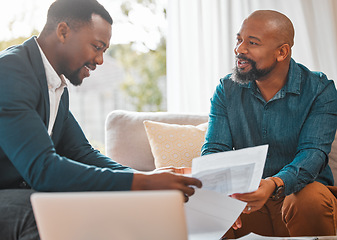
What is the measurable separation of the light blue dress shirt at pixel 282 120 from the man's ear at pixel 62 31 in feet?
2.56

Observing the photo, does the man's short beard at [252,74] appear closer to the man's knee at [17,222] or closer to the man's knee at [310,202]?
the man's knee at [310,202]

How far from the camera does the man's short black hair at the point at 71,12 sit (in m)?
1.41

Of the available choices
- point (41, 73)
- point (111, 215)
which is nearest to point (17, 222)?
point (111, 215)

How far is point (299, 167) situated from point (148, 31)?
11.0 ft

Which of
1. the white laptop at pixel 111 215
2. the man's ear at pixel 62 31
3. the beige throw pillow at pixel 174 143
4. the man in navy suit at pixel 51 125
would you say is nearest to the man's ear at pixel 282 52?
the beige throw pillow at pixel 174 143

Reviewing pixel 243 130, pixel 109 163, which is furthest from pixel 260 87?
pixel 109 163

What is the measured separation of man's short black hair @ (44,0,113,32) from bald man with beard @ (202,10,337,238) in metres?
0.74

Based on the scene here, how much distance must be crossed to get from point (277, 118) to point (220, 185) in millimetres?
802

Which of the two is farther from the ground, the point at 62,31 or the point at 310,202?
the point at 62,31

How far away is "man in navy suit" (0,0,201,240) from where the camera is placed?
3.64ft

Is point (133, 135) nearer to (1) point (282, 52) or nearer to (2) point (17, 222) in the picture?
(1) point (282, 52)

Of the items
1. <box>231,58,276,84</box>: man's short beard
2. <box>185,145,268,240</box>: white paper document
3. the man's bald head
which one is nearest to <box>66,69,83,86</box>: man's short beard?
<box>185,145,268,240</box>: white paper document

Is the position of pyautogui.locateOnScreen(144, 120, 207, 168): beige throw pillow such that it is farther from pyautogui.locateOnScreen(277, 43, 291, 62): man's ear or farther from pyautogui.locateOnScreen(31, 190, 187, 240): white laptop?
pyautogui.locateOnScreen(31, 190, 187, 240): white laptop

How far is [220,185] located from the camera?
1125mm
